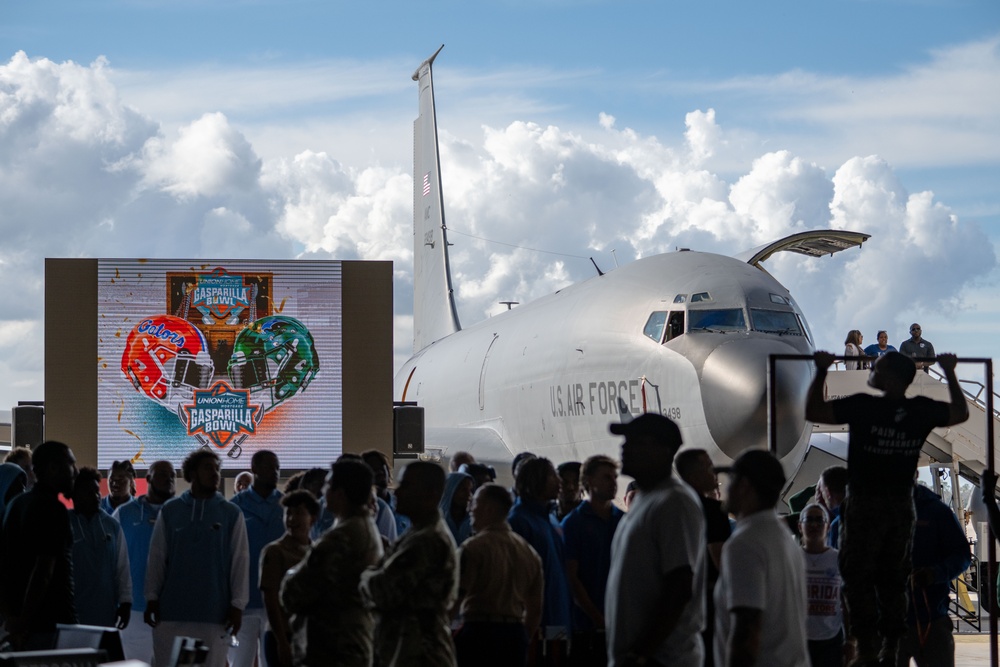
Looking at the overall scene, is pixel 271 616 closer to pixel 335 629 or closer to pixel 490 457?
pixel 335 629

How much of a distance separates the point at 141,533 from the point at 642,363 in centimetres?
792

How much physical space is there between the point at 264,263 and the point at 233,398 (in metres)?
1.64

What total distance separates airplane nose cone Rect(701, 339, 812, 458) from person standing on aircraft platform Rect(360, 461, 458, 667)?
336 inches

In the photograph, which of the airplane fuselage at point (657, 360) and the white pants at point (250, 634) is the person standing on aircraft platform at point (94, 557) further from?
the airplane fuselage at point (657, 360)

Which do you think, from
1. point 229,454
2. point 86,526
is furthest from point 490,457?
point 86,526

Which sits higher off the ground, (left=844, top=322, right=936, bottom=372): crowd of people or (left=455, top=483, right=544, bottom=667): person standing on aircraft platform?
(left=844, top=322, right=936, bottom=372): crowd of people

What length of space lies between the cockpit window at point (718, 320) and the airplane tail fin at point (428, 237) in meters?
17.1

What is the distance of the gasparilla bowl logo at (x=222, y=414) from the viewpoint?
15523 millimetres

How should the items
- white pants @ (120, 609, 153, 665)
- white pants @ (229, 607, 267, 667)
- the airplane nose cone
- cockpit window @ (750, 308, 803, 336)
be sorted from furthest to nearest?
cockpit window @ (750, 308, 803, 336), the airplane nose cone, white pants @ (120, 609, 153, 665), white pants @ (229, 607, 267, 667)

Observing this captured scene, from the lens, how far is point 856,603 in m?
6.52

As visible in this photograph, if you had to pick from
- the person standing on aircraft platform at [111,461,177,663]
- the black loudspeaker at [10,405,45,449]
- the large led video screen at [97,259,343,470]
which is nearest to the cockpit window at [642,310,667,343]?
the large led video screen at [97,259,343,470]

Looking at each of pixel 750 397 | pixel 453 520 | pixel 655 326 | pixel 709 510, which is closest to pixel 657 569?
pixel 709 510

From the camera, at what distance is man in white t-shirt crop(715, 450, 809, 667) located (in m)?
4.64

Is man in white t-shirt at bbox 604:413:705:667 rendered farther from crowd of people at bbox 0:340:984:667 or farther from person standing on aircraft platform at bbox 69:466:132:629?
person standing on aircraft platform at bbox 69:466:132:629
